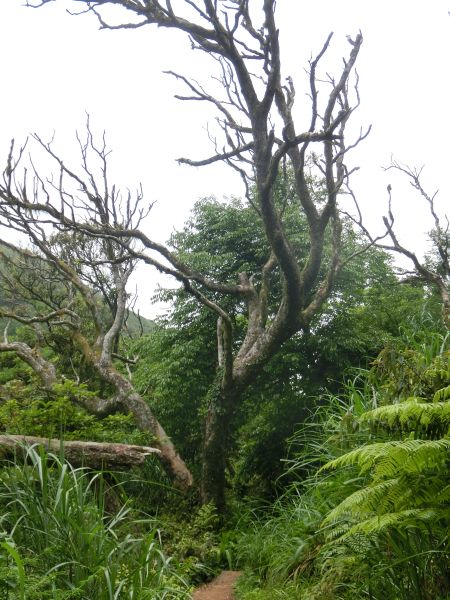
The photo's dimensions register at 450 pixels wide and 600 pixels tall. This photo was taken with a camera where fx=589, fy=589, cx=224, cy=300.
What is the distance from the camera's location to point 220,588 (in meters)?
6.16

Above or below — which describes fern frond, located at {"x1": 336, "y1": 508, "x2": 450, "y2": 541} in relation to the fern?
below

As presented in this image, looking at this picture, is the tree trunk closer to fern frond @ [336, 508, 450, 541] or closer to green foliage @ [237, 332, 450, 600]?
green foliage @ [237, 332, 450, 600]

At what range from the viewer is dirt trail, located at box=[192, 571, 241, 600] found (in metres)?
5.85

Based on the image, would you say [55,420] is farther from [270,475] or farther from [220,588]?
[270,475]

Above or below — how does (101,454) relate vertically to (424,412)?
below

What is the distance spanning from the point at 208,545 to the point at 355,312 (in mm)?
4807

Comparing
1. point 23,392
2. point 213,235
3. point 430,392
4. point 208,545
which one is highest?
point 213,235

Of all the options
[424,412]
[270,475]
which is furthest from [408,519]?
[270,475]

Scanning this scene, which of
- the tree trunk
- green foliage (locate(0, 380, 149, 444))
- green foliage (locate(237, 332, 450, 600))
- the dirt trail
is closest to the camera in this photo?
green foliage (locate(237, 332, 450, 600))

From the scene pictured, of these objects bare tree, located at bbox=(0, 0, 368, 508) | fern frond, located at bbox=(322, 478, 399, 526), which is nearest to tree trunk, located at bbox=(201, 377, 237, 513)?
bare tree, located at bbox=(0, 0, 368, 508)

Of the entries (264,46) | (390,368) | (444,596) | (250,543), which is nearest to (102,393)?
(250,543)

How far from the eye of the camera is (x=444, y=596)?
9.84 feet

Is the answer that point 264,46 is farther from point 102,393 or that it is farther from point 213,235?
point 102,393

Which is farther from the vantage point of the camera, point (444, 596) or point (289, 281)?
point (289, 281)
